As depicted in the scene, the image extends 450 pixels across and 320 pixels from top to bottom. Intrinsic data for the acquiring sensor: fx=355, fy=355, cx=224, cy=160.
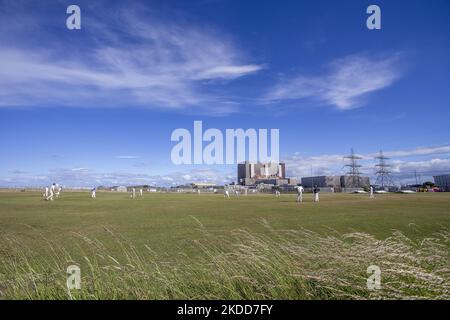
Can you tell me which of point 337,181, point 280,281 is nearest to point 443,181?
point 337,181

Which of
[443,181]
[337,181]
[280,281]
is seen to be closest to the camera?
[280,281]

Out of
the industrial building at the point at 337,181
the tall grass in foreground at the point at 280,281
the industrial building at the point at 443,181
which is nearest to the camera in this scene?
the tall grass in foreground at the point at 280,281

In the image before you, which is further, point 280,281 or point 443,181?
point 443,181

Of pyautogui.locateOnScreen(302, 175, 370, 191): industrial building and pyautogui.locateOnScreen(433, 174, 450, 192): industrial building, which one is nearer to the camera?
pyautogui.locateOnScreen(433, 174, 450, 192): industrial building

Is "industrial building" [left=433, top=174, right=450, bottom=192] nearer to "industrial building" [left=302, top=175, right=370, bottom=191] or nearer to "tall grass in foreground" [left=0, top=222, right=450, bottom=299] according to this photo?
"industrial building" [left=302, top=175, right=370, bottom=191]

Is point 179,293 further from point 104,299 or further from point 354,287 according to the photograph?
point 354,287

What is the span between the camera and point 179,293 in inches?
204

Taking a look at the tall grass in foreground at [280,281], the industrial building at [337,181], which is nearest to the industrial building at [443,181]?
the industrial building at [337,181]

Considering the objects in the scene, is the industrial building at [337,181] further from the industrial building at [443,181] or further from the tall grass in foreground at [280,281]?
the tall grass in foreground at [280,281]

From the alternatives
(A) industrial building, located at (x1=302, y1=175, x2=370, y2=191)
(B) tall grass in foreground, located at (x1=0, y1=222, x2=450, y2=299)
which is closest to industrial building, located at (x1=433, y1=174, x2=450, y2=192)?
(A) industrial building, located at (x1=302, y1=175, x2=370, y2=191)

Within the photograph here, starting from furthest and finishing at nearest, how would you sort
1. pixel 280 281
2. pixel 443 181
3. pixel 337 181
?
1. pixel 337 181
2. pixel 443 181
3. pixel 280 281

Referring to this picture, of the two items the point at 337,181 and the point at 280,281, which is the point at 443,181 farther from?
the point at 280,281

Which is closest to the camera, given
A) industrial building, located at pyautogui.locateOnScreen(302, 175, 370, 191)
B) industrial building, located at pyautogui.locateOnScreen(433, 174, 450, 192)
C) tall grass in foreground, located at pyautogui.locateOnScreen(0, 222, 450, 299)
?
tall grass in foreground, located at pyautogui.locateOnScreen(0, 222, 450, 299)
